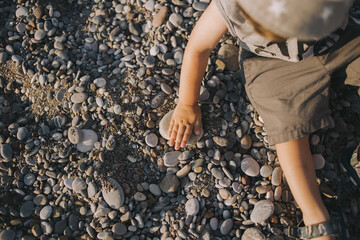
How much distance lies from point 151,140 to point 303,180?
2.92ft

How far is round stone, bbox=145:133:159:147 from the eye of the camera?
187 cm

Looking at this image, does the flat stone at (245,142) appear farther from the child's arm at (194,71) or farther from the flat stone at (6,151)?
the flat stone at (6,151)

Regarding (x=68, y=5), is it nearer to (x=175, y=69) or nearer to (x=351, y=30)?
(x=175, y=69)

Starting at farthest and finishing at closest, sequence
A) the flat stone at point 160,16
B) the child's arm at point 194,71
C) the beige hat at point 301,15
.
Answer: the flat stone at point 160,16 < the child's arm at point 194,71 < the beige hat at point 301,15

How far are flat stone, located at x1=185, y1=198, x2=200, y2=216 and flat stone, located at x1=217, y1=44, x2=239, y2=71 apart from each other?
0.87 meters

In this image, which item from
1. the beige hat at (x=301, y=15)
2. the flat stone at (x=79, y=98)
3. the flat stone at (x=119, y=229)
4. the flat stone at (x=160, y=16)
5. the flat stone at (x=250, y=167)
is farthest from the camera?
the flat stone at (x=160, y=16)

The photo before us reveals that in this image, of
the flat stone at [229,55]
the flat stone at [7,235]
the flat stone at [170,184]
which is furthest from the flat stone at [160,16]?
the flat stone at [7,235]

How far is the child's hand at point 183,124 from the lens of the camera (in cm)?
181

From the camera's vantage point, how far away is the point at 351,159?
1.77 m

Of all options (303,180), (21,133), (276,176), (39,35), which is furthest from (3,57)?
(303,180)

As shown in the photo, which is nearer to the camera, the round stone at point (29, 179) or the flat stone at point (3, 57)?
the round stone at point (29, 179)

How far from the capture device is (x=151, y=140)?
187 cm

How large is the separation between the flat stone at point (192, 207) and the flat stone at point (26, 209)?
2.95 feet

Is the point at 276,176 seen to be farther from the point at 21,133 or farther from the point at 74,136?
the point at 21,133
